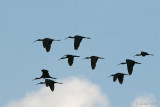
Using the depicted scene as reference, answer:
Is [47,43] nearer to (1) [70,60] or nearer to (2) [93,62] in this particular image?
(1) [70,60]

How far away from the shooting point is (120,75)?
165 feet

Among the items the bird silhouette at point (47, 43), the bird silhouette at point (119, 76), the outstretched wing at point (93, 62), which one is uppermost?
the bird silhouette at point (47, 43)

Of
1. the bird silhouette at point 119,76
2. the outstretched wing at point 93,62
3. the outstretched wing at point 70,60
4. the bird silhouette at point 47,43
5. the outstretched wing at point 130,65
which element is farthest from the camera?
the bird silhouette at point 119,76

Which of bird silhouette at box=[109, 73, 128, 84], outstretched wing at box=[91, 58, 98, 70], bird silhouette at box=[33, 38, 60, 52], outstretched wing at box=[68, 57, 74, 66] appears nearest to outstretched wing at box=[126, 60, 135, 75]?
bird silhouette at box=[109, 73, 128, 84]

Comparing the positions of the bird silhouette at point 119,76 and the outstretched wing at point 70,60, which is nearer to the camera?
the outstretched wing at point 70,60

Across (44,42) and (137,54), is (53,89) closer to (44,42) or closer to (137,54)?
(44,42)

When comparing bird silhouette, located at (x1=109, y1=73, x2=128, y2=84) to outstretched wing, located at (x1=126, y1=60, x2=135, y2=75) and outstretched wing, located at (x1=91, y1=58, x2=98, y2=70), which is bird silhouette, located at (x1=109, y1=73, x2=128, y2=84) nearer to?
outstretched wing, located at (x1=91, y1=58, x2=98, y2=70)

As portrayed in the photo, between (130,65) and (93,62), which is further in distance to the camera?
(93,62)

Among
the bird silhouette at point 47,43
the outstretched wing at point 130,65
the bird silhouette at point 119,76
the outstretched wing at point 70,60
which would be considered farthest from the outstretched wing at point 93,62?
the bird silhouette at point 47,43

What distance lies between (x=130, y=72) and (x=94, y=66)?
4.13 metres

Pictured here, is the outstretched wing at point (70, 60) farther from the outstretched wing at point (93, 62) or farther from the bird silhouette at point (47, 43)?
the bird silhouette at point (47, 43)

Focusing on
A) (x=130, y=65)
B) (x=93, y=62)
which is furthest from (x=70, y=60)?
(x=130, y=65)

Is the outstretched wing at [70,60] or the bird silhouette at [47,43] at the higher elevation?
the bird silhouette at [47,43]

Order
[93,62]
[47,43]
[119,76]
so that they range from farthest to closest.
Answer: [119,76] → [93,62] → [47,43]
